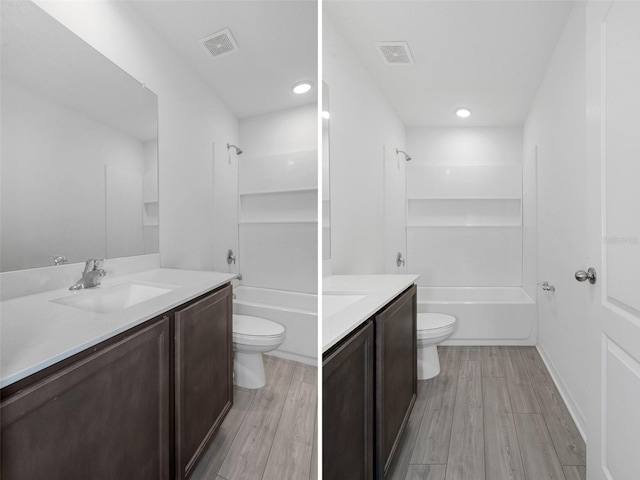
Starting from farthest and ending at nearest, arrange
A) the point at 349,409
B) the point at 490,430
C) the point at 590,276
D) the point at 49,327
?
1. the point at 490,430
2. the point at 590,276
3. the point at 349,409
4. the point at 49,327

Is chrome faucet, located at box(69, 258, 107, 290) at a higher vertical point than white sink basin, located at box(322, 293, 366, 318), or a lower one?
higher

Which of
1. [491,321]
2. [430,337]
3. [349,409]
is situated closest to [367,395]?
[349,409]

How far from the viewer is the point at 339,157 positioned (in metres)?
1.38

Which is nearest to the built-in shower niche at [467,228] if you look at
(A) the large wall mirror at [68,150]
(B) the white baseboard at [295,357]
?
(B) the white baseboard at [295,357]

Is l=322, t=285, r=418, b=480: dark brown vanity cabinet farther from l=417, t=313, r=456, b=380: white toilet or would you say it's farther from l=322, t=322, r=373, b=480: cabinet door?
l=417, t=313, r=456, b=380: white toilet

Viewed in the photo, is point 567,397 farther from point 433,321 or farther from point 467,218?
point 467,218

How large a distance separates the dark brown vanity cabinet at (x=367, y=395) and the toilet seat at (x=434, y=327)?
1.26ft

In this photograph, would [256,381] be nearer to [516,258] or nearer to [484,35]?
[484,35]

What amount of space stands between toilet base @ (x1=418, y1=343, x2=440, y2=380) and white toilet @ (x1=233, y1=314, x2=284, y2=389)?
183 cm

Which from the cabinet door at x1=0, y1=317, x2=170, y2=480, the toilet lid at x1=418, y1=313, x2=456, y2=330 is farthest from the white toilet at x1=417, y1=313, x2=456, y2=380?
the cabinet door at x1=0, y1=317, x2=170, y2=480

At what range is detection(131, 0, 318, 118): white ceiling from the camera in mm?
229

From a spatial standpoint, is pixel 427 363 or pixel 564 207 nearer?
pixel 564 207

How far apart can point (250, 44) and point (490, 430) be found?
5.73ft

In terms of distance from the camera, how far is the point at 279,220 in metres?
0.27
